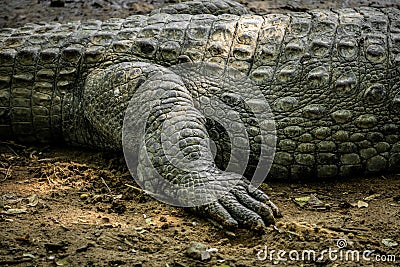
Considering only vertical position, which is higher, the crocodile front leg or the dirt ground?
the crocodile front leg

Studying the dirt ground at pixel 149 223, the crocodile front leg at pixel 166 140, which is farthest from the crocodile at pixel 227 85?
the dirt ground at pixel 149 223

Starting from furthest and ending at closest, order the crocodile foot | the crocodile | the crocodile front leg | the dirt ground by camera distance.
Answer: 1. the crocodile
2. the crocodile front leg
3. the crocodile foot
4. the dirt ground

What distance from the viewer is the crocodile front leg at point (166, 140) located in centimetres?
362

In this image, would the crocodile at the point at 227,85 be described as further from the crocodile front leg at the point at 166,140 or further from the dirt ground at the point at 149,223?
the dirt ground at the point at 149,223

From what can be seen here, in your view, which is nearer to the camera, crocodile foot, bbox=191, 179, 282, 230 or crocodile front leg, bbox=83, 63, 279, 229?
crocodile foot, bbox=191, 179, 282, 230

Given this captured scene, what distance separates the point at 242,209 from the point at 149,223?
1.91 ft

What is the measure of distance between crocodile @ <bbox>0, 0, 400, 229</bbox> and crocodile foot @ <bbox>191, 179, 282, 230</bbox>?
0.82 feet

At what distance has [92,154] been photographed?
15.6 feet

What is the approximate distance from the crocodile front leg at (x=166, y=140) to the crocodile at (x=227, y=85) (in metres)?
0.01

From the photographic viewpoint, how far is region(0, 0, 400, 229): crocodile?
4.23 metres

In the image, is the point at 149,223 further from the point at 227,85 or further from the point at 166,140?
the point at 227,85

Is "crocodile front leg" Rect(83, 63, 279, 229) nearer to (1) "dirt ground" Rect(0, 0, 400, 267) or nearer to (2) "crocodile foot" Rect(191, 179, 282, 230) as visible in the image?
(2) "crocodile foot" Rect(191, 179, 282, 230)

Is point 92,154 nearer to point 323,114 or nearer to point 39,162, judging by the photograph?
point 39,162

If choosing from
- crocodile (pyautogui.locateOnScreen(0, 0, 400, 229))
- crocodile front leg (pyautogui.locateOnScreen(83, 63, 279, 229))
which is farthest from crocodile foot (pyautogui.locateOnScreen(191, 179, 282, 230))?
crocodile (pyautogui.locateOnScreen(0, 0, 400, 229))
